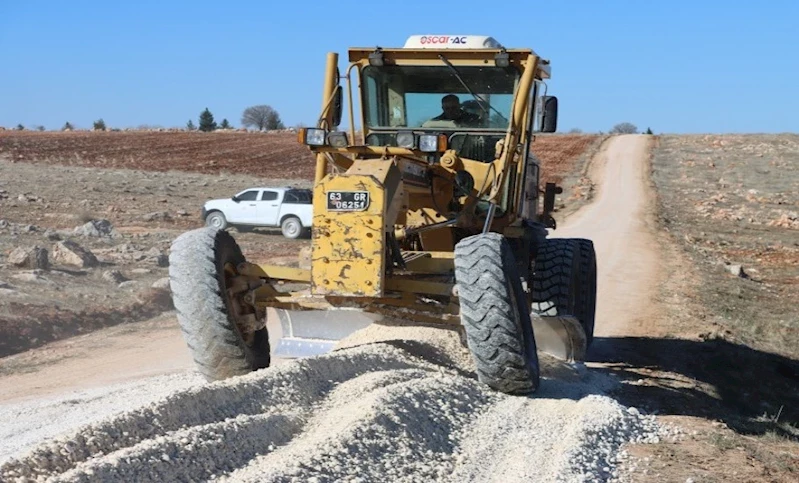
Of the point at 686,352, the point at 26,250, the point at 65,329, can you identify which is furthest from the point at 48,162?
the point at 686,352

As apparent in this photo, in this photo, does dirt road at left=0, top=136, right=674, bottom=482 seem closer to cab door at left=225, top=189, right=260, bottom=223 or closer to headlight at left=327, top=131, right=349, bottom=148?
headlight at left=327, top=131, right=349, bottom=148

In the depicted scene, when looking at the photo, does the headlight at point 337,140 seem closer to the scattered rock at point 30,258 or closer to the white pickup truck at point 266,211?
the scattered rock at point 30,258

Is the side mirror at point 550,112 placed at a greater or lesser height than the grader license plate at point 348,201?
greater

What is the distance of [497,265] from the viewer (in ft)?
26.0

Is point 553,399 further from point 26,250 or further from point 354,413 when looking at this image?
point 26,250

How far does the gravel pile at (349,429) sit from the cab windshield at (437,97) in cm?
222

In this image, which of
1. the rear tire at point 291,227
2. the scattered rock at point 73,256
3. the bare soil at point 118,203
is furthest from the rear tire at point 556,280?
the rear tire at point 291,227

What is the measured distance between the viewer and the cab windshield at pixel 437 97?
1007 centimetres

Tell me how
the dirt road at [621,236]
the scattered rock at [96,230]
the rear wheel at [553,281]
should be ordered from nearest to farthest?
the rear wheel at [553,281]
the dirt road at [621,236]
the scattered rock at [96,230]

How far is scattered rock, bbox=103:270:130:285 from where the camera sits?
16.8m

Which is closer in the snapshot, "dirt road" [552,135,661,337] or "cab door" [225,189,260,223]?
"dirt road" [552,135,661,337]

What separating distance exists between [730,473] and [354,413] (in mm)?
2543

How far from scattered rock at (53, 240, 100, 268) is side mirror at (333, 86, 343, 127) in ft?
28.5

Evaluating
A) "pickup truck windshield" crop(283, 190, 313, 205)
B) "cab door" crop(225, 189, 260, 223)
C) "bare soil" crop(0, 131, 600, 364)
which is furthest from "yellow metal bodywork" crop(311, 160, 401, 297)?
"cab door" crop(225, 189, 260, 223)
